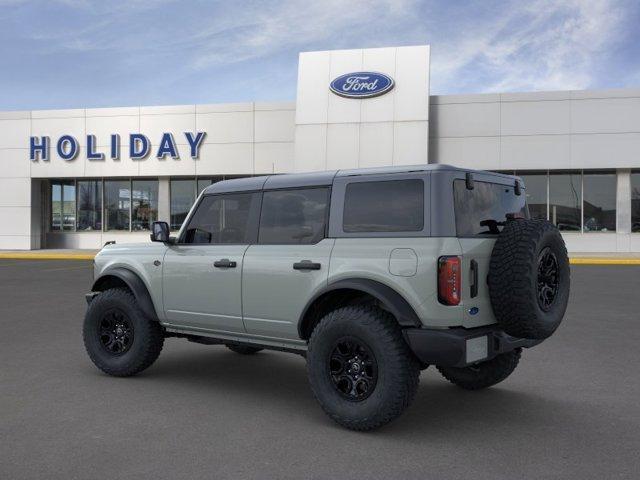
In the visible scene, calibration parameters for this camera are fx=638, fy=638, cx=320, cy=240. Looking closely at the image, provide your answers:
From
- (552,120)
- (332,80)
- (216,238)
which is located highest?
(332,80)

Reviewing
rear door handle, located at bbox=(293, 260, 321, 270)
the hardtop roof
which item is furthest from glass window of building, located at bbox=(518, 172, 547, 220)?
rear door handle, located at bbox=(293, 260, 321, 270)

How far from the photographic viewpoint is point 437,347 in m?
4.26

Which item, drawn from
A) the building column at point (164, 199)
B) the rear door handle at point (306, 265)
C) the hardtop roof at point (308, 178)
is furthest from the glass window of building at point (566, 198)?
the rear door handle at point (306, 265)

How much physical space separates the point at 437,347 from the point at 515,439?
34.2 inches

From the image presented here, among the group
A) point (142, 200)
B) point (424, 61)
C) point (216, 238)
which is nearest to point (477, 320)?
point (216, 238)

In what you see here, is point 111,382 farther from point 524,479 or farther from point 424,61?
point 424,61

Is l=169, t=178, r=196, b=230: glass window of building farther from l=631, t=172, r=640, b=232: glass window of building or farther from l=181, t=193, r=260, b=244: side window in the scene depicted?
l=181, t=193, r=260, b=244: side window

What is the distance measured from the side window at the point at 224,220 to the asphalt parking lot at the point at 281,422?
137 cm

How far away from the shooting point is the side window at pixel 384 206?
4582 mm

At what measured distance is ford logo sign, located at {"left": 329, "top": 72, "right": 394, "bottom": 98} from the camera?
2456 centimetres

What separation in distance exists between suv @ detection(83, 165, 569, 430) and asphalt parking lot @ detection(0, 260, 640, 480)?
0.39 metres

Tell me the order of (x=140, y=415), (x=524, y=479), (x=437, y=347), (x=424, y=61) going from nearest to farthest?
(x=524, y=479)
(x=437, y=347)
(x=140, y=415)
(x=424, y=61)

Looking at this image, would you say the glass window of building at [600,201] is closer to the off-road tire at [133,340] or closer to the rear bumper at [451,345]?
the off-road tire at [133,340]

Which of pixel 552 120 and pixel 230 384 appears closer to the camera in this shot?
pixel 230 384
